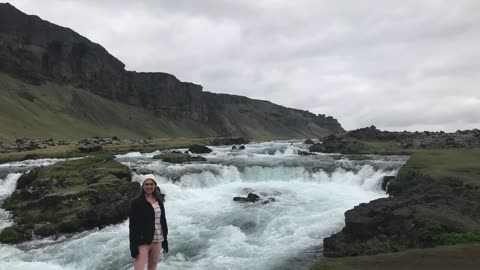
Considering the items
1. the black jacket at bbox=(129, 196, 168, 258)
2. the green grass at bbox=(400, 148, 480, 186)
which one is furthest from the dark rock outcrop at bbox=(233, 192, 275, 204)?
the black jacket at bbox=(129, 196, 168, 258)

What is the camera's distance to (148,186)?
35.3ft

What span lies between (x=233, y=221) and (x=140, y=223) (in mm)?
21250

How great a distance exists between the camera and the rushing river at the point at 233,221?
23.3m

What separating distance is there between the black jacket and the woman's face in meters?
0.20

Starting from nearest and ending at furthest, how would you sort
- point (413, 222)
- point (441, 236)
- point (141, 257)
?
point (141, 257), point (441, 236), point (413, 222)

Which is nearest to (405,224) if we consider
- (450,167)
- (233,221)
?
(233,221)

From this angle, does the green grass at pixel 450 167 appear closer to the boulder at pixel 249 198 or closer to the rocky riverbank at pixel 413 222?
the rocky riverbank at pixel 413 222

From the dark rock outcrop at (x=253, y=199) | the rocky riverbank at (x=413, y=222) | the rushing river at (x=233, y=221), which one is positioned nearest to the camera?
the rocky riverbank at (x=413, y=222)

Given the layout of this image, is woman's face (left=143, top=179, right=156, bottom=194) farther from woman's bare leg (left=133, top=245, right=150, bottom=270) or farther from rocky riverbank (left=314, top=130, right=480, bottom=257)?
rocky riverbank (left=314, top=130, right=480, bottom=257)

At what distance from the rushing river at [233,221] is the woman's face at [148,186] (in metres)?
12.1

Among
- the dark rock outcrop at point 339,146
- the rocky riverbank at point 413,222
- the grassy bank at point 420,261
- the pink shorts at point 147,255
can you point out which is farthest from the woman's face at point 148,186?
the dark rock outcrop at point 339,146

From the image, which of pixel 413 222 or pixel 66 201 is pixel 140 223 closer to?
pixel 413 222

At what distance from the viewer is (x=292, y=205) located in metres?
36.7

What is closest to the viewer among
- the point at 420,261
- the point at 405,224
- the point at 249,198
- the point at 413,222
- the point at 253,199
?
the point at 420,261
